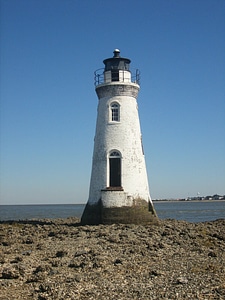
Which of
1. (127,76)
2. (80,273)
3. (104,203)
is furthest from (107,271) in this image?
(127,76)

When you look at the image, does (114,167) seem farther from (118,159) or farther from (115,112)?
(115,112)

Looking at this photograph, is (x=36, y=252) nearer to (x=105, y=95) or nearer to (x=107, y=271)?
(x=107, y=271)

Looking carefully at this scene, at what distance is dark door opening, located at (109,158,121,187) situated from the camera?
24.3 metres

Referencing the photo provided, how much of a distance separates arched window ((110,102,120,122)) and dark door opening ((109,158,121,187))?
7.54 feet

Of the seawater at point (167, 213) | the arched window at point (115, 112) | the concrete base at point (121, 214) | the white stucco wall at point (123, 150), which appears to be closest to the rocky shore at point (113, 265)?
the concrete base at point (121, 214)

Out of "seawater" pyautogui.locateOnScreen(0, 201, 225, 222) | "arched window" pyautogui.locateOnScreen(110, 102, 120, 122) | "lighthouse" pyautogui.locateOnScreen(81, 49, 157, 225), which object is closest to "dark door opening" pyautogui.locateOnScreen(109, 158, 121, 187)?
"lighthouse" pyautogui.locateOnScreen(81, 49, 157, 225)

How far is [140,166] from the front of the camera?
2467 cm

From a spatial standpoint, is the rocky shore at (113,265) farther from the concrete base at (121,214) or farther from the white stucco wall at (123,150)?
the white stucco wall at (123,150)

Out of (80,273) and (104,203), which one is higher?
(104,203)

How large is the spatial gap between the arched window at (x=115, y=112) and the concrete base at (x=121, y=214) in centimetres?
468

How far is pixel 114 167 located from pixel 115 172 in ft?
0.93

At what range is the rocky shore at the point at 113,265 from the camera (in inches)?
396

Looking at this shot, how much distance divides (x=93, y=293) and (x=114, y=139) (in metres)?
14.9

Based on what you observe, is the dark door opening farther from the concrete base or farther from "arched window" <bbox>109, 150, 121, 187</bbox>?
the concrete base
